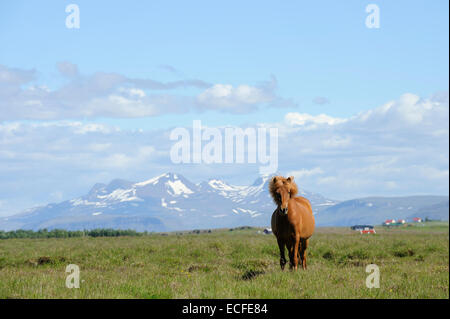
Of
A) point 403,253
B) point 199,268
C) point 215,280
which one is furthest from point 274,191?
A: point 403,253

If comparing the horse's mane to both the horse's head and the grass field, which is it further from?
the grass field

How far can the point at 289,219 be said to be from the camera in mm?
15500

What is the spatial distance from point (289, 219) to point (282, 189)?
1.31 m

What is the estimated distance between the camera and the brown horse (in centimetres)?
1469

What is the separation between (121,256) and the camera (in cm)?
2539

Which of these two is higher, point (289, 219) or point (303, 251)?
point (289, 219)

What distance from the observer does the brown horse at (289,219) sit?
1469 cm

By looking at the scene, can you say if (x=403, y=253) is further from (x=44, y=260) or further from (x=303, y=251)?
(x=44, y=260)

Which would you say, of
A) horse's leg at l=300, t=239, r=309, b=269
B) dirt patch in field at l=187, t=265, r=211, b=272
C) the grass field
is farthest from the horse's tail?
dirt patch in field at l=187, t=265, r=211, b=272

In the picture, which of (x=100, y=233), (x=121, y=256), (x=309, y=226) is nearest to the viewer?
(x=309, y=226)
